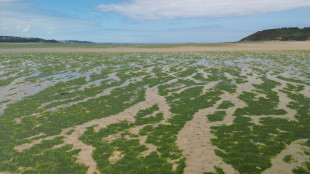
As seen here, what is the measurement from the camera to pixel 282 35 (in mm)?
146250

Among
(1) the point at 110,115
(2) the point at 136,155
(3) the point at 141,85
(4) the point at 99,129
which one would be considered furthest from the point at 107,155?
(3) the point at 141,85

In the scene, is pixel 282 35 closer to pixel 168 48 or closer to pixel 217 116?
pixel 168 48

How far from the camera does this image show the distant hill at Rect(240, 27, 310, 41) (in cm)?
13423

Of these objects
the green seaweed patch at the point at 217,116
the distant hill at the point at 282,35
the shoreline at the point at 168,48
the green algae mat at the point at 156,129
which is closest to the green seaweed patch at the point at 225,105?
the green algae mat at the point at 156,129

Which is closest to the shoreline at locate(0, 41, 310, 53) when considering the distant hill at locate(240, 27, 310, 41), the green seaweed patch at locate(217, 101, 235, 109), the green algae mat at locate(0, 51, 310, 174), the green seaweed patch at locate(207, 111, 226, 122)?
the distant hill at locate(240, 27, 310, 41)

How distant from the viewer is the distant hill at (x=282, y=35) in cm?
13423

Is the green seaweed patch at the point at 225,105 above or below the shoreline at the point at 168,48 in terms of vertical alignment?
below

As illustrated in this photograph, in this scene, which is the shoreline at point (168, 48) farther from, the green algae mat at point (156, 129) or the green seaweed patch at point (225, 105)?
the green seaweed patch at point (225, 105)

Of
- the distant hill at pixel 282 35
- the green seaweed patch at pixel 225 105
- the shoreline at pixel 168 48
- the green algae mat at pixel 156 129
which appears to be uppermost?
the distant hill at pixel 282 35

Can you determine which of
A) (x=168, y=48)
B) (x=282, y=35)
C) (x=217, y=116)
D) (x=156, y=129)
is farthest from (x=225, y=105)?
(x=282, y=35)

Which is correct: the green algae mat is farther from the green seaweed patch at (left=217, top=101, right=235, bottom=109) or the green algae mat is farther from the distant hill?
the distant hill

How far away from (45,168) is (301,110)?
1278cm

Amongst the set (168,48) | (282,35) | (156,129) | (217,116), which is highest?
(282,35)

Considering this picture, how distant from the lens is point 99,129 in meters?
11.6
